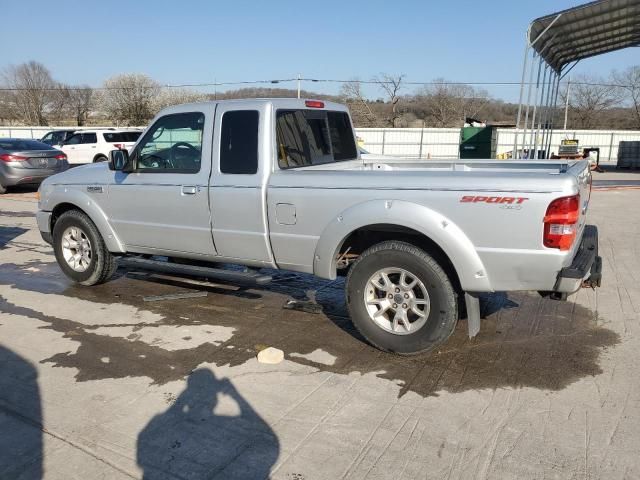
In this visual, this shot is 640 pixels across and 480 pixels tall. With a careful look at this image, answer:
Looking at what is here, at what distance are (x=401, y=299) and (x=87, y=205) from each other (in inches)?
149

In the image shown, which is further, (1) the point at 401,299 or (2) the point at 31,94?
(2) the point at 31,94

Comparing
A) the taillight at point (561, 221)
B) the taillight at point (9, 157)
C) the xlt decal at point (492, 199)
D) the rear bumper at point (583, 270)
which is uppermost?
the xlt decal at point (492, 199)

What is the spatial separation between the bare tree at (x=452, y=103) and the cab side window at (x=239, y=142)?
196 ft

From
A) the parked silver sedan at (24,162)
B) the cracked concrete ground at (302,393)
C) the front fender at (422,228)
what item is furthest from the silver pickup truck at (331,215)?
the parked silver sedan at (24,162)

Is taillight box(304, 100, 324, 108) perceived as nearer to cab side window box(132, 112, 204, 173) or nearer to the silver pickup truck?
the silver pickup truck

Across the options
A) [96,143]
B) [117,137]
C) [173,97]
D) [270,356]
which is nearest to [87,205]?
[270,356]

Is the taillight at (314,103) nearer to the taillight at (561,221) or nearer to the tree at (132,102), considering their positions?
the taillight at (561,221)

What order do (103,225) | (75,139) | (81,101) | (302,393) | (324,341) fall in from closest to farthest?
1. (302,393)
2. (324,341)
3. (103,225)
4. (75,139)
5. (81,101)

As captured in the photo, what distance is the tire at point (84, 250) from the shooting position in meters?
6.13

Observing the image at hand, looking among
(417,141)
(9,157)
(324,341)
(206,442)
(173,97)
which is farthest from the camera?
(173,97)

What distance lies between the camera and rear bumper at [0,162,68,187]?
49.6 ft

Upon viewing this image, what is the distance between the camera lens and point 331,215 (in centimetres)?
445

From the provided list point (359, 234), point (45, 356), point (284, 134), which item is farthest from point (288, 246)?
point (45, 356)

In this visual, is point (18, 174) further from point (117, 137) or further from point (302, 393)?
point (302, 393)
